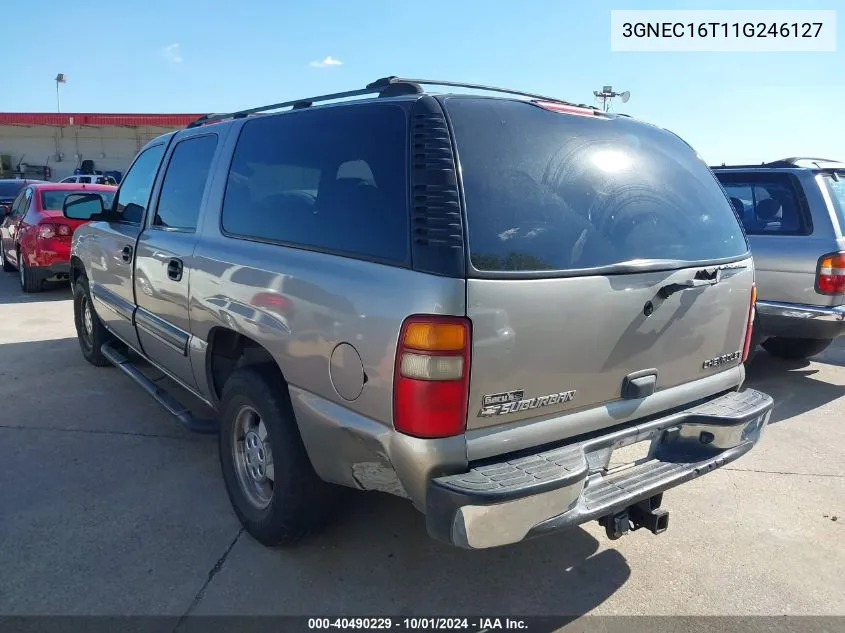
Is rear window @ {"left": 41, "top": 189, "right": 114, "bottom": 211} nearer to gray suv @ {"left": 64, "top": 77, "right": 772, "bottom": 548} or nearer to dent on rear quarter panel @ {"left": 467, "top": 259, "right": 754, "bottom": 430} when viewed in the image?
gray suv @ {"left": 64, "top": 77, "right": 772, "bottom": 548}

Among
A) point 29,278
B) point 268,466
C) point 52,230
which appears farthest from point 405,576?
point 29,278

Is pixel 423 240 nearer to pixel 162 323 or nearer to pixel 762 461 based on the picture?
pixel 162 323

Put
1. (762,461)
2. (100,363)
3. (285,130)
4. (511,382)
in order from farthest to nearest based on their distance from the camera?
(100,363)
(762,461)
(285,130)
(511,382)

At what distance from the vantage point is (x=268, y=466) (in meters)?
2.98

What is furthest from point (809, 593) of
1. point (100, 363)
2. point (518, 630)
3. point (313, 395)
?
point (100, 363)

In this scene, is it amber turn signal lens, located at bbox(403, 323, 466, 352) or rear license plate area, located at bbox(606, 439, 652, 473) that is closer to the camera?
amber turn signal lens, located at bbox(403, 323, 466, 352)

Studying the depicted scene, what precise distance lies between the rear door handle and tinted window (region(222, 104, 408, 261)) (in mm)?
474

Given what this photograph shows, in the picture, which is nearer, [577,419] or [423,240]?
[423,240]

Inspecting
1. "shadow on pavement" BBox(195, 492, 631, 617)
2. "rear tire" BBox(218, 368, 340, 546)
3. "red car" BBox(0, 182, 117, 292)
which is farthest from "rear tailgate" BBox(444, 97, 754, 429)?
"red car" BBox(0, 182, 117, 292)

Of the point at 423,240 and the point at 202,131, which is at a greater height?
the point at 202,131

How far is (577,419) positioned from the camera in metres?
2.43

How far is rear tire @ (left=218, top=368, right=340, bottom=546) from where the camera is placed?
8.93 ft

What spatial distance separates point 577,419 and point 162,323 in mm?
2611

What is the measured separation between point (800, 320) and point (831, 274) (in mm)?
417
